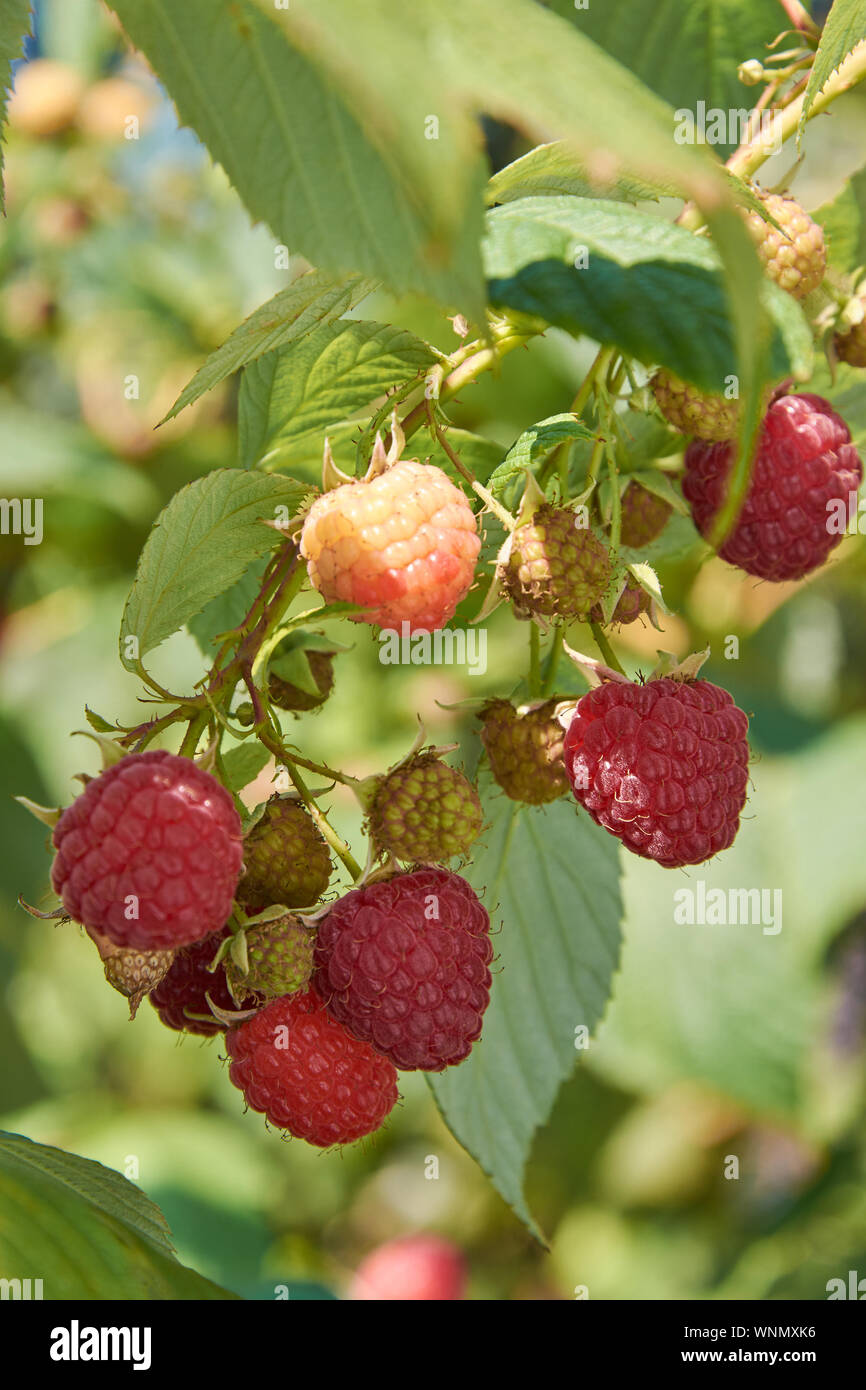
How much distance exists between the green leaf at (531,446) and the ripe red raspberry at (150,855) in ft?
0.84

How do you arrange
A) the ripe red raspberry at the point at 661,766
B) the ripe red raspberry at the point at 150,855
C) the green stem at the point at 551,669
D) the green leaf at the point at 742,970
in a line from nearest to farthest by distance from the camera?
the ripe red raspberry at the point at 150,855 → the ripe red raspberry at the point at 661,766 → the green stem at the point at 551,669 → the green leaf at the point at 742,970

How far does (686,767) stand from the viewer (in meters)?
0.80

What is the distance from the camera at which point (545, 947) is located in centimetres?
112

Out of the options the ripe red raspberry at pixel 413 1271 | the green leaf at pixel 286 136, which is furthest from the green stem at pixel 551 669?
the ripe red raspberry at pixel 413 1271

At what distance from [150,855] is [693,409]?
1.37ft

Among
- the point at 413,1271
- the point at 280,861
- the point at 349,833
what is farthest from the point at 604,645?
the point at 413,1271

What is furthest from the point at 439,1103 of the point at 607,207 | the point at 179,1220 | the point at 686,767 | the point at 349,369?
the point at 179,1220

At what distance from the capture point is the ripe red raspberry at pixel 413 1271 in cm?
232

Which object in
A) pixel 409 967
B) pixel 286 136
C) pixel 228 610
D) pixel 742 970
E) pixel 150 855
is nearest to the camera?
pixel 286 136

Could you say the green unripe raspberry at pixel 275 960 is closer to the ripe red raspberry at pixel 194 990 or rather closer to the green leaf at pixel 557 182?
the ripe red raspberry at pixel 194 990

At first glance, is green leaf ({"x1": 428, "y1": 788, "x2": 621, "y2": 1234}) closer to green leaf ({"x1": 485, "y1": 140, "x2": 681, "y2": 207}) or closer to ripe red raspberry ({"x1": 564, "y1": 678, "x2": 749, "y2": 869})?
ripe red raspberry ({"x1": 564, "y1": 678, "x2": 749, "y2": 869})

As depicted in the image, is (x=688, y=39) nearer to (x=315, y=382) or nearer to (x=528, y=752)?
(x=315, y=382)

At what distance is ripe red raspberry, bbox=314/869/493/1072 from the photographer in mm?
797

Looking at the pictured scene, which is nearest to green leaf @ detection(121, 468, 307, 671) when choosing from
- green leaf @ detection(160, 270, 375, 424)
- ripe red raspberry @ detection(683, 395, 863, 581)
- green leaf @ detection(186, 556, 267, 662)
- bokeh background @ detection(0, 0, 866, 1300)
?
green leaf @ detection(160, 270, 375, 424)
